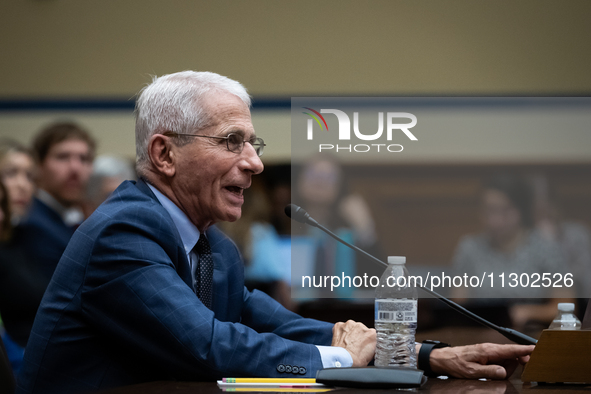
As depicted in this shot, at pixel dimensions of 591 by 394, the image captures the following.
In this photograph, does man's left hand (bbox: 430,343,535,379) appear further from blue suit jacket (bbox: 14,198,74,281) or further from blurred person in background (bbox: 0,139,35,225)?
blurred person in background (bbox: 0,139,35,225)

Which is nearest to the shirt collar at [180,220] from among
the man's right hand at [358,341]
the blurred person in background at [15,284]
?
the man's right hand at [358,341]

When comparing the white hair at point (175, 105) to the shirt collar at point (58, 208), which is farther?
the shirt collar at point (58, 208)

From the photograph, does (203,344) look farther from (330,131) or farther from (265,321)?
(330,131)

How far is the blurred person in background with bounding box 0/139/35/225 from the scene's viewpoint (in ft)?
A: 9.41

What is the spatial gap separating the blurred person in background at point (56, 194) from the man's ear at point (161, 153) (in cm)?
141

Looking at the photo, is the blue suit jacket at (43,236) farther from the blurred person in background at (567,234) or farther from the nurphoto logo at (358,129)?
the blurred person in background at (567,234)

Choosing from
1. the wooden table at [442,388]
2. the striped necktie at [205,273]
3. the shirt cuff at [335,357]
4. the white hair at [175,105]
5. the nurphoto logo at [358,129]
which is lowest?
the wooden table at [442,388]

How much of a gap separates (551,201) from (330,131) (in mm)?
1396

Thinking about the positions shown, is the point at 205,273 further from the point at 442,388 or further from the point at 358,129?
the point at 358,129

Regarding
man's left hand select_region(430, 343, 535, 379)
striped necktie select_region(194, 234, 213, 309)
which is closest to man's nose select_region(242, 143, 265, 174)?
striped necktie select_region(194, 234, 213, 309)

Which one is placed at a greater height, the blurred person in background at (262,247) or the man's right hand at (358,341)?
the blurred person in background at (262,247)

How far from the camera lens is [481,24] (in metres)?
3.65

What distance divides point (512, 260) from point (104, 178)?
2346 mm

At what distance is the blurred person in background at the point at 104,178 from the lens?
10.4ft
